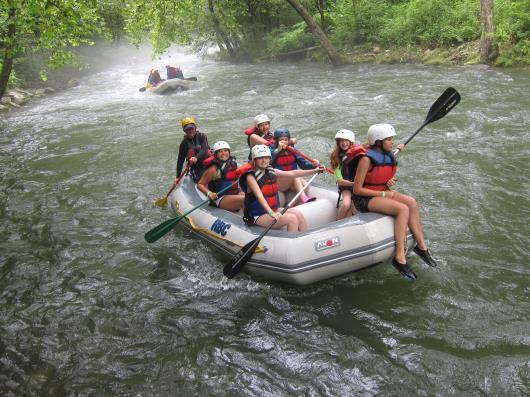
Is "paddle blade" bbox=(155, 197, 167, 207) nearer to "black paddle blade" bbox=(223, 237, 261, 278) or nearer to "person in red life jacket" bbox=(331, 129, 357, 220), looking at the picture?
"black paddle blade" bbox=(223, 237, 261, 278)

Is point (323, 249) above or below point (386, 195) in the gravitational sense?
below

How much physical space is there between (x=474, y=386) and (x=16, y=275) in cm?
463

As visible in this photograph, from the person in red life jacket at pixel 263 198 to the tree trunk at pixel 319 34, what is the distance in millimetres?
11433

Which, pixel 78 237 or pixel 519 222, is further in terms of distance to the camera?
pixel 78 237

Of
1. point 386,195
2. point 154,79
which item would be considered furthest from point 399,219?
point 154,79

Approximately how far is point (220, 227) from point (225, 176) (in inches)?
29.8

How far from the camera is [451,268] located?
14.0ft

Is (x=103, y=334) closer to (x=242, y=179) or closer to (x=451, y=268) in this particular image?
(x=242, y=179)

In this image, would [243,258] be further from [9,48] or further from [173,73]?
[173,73]

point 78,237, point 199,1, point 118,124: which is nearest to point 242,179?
point 78,237

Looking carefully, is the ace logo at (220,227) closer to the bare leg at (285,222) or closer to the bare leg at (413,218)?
the bare leg at (285,222)

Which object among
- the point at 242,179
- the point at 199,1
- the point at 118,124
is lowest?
the point at 118,124

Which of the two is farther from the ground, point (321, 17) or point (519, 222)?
point (321, 17)

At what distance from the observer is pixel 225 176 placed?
5113mm
